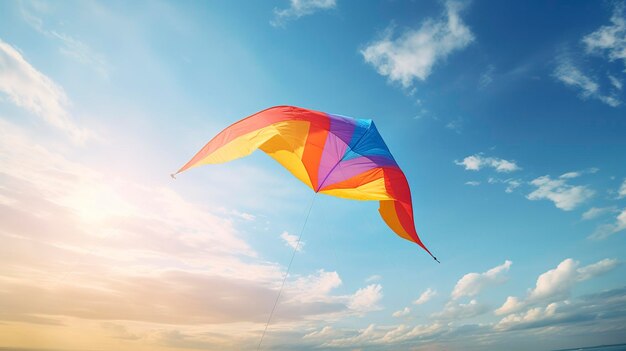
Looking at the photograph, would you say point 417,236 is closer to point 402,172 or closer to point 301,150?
point 402,172

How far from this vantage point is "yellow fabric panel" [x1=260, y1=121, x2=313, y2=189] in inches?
321

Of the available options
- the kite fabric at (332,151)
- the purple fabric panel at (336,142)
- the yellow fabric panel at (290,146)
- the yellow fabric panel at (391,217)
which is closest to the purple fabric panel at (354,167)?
the kite fabric at (332,151)

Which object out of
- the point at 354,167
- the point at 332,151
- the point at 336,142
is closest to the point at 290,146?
the point at 332,151

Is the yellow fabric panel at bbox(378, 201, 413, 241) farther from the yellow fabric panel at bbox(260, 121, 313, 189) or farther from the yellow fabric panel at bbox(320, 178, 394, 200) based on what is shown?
the yellow fabric panel at bbox(260, 121, 313, 189)

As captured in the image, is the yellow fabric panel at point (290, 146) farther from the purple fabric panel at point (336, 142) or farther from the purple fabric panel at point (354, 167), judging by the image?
the purple fabric panel at point (354, 167)

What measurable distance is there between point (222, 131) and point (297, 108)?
194cm

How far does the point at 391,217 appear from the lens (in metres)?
9.79

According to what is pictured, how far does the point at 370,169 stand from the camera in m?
8.63

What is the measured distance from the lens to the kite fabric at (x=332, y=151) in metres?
7.88

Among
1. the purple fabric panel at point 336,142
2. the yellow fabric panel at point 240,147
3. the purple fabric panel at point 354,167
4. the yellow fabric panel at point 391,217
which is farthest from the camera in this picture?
the yellow fabric panel at point 391,217

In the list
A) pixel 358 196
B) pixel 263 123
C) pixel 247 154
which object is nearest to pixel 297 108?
pixel 263 123

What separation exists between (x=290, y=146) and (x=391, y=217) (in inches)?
149

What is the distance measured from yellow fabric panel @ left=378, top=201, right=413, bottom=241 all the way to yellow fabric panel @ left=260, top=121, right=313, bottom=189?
241cm

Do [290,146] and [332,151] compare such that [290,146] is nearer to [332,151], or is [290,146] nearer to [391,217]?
[332,151]
